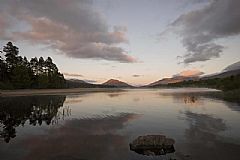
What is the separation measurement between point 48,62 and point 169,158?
384 feet

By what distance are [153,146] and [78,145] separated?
21.1 feet

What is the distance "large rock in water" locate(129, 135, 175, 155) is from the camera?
1525 centimetres

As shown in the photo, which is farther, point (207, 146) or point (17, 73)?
point (17, 73)

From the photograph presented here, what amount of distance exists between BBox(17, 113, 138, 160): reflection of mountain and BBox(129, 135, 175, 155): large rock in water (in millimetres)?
962

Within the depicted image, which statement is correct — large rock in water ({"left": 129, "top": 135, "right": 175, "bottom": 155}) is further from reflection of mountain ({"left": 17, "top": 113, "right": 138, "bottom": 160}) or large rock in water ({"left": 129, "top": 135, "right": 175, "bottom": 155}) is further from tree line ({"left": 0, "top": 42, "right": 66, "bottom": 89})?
tree line ({"left": 0, "top": 42, "right": 66, "bottom": 89})

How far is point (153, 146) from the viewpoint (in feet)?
52.2

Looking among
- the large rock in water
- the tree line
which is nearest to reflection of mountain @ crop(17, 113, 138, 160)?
the large rock in water

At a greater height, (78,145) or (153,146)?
(153,146)

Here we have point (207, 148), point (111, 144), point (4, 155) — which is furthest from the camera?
point (111, 144)

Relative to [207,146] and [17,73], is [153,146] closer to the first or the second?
[207,146]

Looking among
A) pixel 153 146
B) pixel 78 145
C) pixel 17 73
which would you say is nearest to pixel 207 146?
pixel 153 146

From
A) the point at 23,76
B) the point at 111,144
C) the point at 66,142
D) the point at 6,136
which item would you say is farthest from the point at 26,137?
the point at 23,76

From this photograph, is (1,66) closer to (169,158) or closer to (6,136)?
(6,136)

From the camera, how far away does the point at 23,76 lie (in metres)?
92.5
